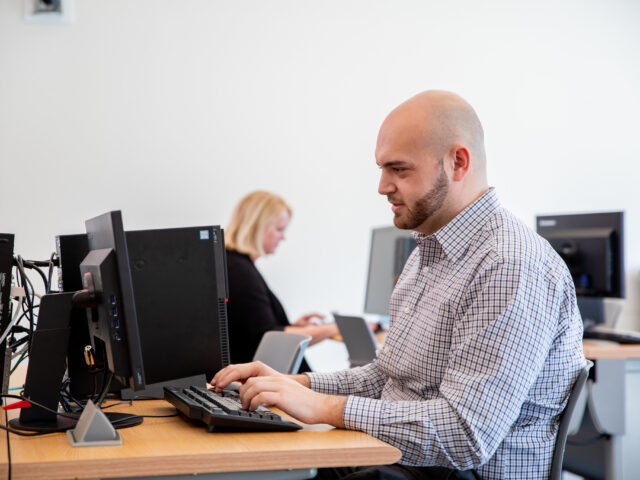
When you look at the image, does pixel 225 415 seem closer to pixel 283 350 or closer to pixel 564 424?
pixel 564 424

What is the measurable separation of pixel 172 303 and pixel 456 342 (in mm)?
612

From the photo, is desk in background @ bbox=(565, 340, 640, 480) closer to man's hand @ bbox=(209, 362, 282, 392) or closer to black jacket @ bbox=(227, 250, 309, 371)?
black jacket @ bbox=(227, 250, 309, 371)

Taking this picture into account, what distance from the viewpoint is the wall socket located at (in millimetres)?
4059

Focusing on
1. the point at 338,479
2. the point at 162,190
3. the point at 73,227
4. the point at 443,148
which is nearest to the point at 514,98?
the point at 162,190

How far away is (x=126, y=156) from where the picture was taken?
13.8 ft

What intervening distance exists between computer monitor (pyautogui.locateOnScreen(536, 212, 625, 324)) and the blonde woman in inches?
46.2

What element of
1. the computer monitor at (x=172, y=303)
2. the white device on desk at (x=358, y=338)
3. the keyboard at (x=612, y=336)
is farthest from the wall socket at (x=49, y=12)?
the keyboard at (x=612, y=336)

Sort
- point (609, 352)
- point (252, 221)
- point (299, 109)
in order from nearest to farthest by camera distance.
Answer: point (609, 352), point (252, 221), point (299, 109)

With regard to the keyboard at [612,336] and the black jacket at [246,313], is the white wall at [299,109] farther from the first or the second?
the keyboard at [612,336]

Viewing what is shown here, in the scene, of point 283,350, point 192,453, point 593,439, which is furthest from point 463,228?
point 593,439

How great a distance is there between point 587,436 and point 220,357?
2.06m

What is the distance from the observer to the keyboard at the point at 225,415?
4.09 feet

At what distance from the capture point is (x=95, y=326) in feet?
4.47

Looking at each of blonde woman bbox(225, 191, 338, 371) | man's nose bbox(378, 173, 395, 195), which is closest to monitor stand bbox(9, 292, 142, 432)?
man's nose bbox(378, 173, 395, 195)
